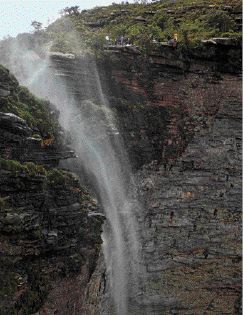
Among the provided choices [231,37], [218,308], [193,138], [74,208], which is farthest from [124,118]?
[218,308]

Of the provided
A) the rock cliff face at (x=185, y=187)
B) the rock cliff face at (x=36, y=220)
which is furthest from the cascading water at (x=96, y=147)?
the rock cliff face at (x=36, y=220)

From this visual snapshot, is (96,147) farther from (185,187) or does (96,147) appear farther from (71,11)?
(71,11)

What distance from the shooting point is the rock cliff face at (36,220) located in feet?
24.4

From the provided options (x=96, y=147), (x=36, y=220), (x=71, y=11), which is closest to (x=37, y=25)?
(x=71, y=11)

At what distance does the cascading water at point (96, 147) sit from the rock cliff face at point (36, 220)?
110 inches

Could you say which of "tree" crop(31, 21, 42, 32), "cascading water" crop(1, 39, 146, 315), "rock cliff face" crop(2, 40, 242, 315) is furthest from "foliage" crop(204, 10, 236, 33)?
"tree" crop(31, 21, 42, 32)

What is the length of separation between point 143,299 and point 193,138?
875 cm

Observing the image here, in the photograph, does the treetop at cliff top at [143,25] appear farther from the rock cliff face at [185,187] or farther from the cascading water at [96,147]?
the cascading water at [96,147]

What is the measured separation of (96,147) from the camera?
1328 cm

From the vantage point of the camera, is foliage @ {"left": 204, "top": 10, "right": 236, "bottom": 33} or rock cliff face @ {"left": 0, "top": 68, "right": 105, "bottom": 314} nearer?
rock cliff face @ {"left": 0, "top": 68, "right": 105, "bottom": 314}

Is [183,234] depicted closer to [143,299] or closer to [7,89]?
[143,299]

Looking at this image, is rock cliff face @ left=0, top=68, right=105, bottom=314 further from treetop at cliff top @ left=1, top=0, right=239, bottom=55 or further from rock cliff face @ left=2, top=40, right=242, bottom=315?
treetop at cliff top @ left=1, top=0, right=239, bottom=55

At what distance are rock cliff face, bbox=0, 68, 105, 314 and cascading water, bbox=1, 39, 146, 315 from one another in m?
2.81

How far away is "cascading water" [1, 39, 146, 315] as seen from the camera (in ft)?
42.0
